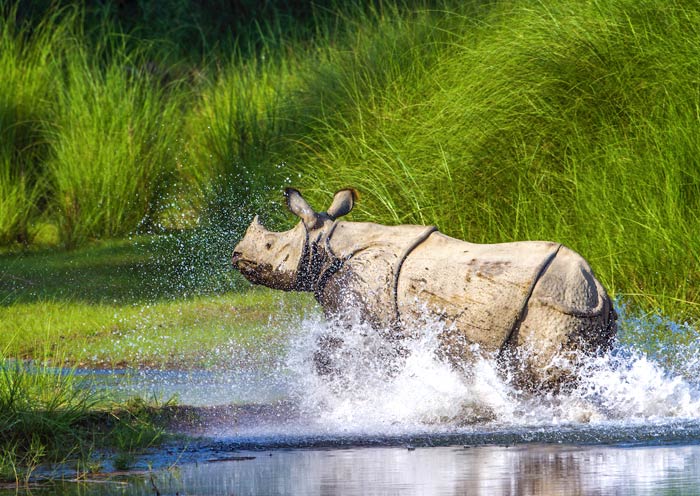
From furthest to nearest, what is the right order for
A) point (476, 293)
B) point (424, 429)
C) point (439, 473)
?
point (476, 293) → point (424, 429) → point (439, 473)

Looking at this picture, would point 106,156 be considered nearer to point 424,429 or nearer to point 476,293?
point 476,293

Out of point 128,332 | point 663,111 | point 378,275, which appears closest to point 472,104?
point 663,111

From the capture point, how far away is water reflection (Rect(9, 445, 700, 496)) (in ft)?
17.3

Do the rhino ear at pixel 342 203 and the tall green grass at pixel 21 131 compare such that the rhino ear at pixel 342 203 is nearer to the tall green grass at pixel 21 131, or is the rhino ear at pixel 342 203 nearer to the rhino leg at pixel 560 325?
the rhino leg at pixel 560 325

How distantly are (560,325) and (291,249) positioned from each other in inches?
61.3

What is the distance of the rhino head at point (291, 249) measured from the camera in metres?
7.59

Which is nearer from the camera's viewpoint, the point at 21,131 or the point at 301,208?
the point at 301,208

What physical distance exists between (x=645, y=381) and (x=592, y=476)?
194cm

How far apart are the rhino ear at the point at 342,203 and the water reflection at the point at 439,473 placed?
174 centimetres

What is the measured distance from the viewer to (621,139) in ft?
34.8

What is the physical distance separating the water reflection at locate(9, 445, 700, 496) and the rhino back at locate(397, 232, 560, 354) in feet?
2.96

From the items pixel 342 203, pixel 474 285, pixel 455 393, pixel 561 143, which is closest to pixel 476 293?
pixel 474 285

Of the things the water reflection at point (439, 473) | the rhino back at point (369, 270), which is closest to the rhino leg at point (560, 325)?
the rhino back at point (369, 270)

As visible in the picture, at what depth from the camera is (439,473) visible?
5.67 metres
